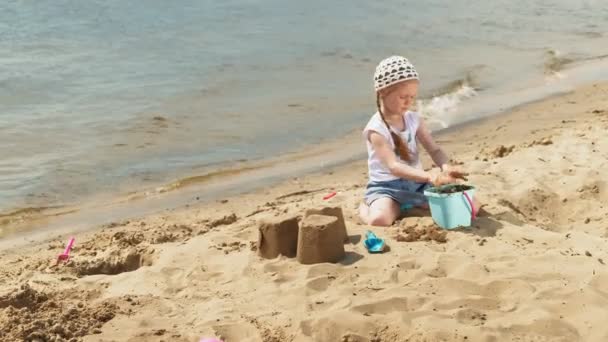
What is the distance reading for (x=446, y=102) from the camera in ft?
32.2

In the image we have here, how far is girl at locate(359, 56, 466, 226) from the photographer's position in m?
4.98

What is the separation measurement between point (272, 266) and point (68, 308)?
3.59ft

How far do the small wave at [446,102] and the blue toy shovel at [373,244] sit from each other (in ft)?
14.5

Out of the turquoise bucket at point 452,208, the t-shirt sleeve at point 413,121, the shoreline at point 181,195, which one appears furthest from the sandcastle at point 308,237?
the shoreline at point 181,195

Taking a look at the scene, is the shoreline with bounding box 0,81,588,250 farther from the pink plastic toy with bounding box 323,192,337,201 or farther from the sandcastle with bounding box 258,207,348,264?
the sandcastle with bounding box 258,207,348,264

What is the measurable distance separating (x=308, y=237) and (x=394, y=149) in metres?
1.20

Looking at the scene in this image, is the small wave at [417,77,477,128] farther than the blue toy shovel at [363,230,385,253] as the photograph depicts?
Yes

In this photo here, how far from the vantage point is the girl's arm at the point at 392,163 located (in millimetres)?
4945

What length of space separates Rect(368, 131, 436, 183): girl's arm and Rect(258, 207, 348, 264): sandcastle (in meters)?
0.64

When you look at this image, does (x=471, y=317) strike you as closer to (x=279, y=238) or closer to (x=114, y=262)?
(x=279, y=238)

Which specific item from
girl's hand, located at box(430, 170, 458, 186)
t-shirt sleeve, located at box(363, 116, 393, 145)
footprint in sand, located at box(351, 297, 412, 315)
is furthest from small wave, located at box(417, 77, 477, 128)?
footprint in sand, located at box(351, 297, 412, 315)

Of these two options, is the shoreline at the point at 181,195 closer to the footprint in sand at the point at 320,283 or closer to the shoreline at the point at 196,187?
the shoreline at the point at 196,187

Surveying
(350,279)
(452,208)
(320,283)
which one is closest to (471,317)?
(350,279)

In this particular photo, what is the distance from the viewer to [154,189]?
22.7 ft
